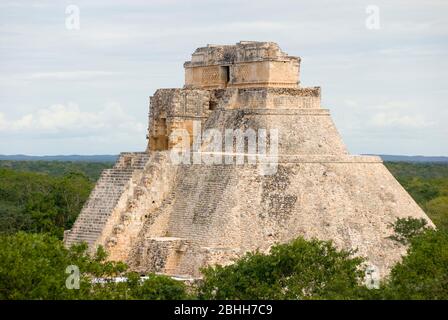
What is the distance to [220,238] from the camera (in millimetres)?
35312

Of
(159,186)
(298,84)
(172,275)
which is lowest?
(172,275)

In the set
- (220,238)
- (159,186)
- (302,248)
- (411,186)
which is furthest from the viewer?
(411,186)

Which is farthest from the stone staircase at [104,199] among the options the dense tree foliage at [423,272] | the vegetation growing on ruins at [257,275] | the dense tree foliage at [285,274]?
the dense tree foliage at [423,272]

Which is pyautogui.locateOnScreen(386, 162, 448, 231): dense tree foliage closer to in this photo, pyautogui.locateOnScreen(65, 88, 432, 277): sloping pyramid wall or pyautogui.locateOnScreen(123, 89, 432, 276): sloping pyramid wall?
pyautogui.locateOnScreen(123, 89, 432, 276): sloping pyramid wall

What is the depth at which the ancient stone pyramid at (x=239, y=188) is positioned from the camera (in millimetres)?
35625

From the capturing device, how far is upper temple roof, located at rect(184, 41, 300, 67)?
39094 mm

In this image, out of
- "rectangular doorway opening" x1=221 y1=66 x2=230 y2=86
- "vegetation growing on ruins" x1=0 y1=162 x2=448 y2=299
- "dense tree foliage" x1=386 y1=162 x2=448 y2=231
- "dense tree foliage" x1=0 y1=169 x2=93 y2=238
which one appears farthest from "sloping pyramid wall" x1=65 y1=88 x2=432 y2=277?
"dense tree foliage" x1=0 y1=169 x2=93 y2=238

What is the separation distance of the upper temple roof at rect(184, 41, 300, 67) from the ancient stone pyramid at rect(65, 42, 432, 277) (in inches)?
1.2

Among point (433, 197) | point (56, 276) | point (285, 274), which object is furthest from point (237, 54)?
point (433, 197)

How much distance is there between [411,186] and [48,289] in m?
46.2

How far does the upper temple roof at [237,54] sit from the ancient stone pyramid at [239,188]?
3 cm
